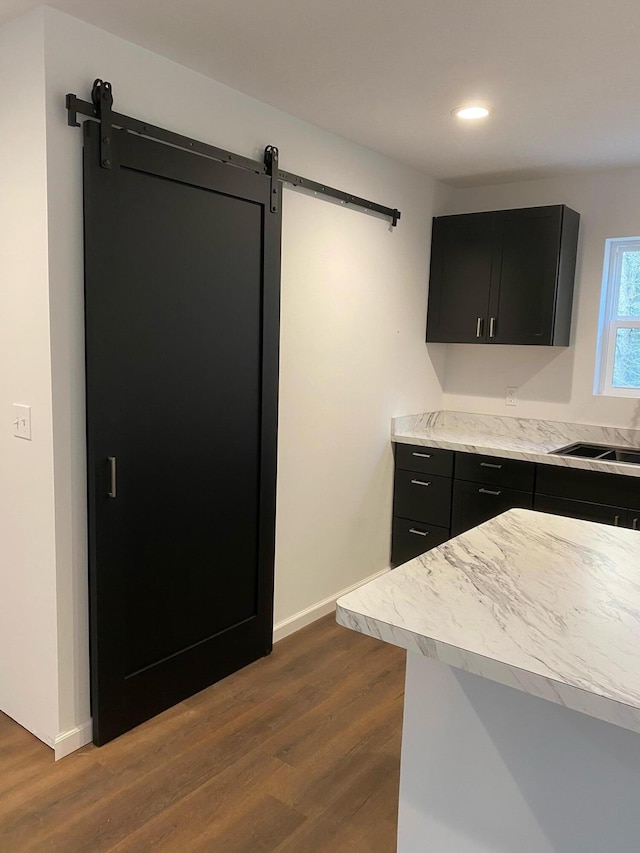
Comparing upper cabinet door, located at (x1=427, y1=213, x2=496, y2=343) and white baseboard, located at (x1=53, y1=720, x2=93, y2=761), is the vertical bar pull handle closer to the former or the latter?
white baseboard, located at (x1=53, y1=720, x2=93, y2=761)

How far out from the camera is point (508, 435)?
13.6 ft

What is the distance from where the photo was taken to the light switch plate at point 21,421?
2285 millimetres

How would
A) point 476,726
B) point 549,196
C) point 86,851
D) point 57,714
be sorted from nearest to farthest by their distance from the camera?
point 476,726
point 86,851
point 57,714
point 549,196

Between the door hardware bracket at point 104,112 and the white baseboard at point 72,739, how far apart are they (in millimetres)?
1971

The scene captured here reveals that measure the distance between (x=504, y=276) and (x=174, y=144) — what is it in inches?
83.2

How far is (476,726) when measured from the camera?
1.47 meters

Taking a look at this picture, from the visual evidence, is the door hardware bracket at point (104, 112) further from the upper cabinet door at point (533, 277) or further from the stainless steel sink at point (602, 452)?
the stainless steel sink at point (602, 452)

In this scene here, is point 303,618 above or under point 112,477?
under

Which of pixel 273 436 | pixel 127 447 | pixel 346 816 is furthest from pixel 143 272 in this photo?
pixel 346 816

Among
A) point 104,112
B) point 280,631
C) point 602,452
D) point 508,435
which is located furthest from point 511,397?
point 104,112

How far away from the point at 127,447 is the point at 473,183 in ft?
9.30

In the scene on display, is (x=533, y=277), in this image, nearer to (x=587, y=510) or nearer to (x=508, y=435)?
(x=508, y=435)

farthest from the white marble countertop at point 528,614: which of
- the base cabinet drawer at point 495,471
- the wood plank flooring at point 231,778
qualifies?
the base cabinet drawer at point 495,471

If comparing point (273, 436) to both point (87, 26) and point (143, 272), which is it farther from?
A: point (87, 26)
